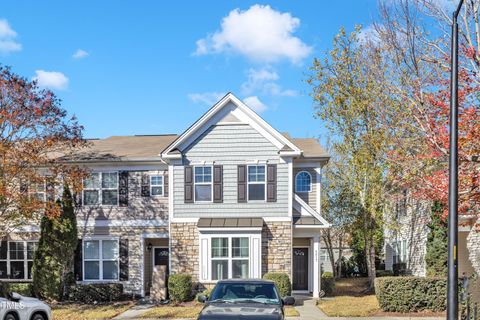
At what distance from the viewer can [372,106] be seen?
2083 centimetres

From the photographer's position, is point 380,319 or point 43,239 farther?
point 43,239

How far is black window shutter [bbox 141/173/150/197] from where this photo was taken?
20438 mm

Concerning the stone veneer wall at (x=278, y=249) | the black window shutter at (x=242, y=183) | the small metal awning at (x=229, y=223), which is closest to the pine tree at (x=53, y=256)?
the small metal awning at (x=229, y=223)

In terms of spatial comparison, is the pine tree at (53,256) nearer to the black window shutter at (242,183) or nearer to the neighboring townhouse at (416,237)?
the black window shutter at (242,183)

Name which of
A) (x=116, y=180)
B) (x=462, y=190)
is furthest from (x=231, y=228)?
(x=462, y=190)

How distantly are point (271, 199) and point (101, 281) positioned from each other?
8117 mm

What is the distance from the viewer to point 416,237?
2284 centimetres

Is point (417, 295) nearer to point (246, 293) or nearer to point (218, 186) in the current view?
point (246, 293)

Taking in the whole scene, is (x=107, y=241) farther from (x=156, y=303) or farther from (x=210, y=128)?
(x=210, y=128)

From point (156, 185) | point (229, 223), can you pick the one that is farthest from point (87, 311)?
point (229, 223)

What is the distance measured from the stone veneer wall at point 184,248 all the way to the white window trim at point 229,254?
0.36 m

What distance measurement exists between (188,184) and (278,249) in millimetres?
4496

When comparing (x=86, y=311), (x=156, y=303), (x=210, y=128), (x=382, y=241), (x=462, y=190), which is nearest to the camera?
(x=462, y=190)

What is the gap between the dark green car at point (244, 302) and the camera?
29.2 ft
